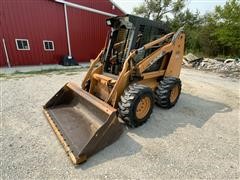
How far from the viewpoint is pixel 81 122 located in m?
2.91

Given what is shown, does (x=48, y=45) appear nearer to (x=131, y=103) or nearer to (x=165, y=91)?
(x=165, y=91)

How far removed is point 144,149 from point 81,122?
47.7 inches

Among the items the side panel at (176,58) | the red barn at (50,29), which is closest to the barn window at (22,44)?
the red barn at (50,29)

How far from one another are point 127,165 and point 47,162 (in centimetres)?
110

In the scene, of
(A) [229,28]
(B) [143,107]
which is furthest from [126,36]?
(A) [229,28]

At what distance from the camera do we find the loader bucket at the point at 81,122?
2244mm

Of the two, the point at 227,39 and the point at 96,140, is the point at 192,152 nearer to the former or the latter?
the point at 96,140

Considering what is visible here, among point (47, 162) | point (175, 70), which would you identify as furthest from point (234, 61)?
point (47, 162)

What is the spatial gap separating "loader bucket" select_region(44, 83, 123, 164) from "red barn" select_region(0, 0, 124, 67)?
8.05 meters

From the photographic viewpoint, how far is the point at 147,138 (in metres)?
2.78

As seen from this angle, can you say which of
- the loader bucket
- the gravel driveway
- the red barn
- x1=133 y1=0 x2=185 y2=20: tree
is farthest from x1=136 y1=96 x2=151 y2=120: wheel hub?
x1=133 y1=0 x2=185 y2=20: tree

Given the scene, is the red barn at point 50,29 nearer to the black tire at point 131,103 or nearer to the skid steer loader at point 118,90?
the skid steer loader at point 118,90

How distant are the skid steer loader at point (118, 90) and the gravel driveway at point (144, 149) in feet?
0.64

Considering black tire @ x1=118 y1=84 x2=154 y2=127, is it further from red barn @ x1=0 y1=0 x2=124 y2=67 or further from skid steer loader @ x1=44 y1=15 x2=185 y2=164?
red barn @ x1=0 y1=0 x2=124 y2=67
